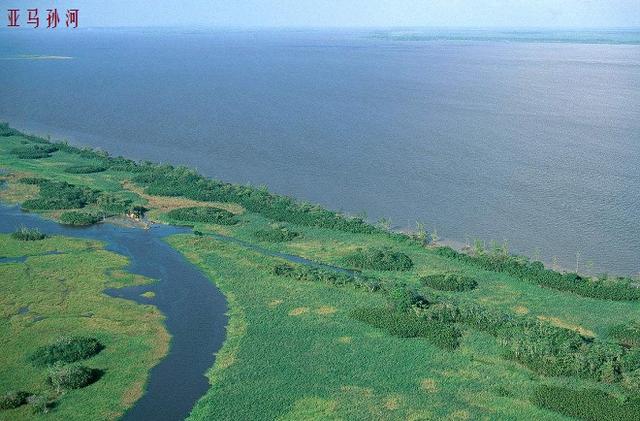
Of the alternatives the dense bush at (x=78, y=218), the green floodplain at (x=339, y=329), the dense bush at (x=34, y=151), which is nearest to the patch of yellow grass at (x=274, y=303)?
the green floodplain at (x=339, y=329)

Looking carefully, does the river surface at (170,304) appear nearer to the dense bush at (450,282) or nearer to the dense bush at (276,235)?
the dense bush at (276,235)

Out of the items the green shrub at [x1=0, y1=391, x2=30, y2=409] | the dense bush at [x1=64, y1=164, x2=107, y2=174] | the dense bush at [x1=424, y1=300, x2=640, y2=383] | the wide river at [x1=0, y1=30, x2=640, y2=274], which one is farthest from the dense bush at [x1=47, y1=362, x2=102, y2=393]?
the dense bush at [x1=64, y1=164, x2=107, y2=174]

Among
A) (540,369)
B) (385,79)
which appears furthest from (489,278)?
(385,79)

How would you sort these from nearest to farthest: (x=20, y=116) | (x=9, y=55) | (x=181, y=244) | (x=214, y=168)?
(x=181, y=244) → (x=214, y=168) → (x=20, y=116) → (x=9, y=55)

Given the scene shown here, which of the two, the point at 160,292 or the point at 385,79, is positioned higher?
the point at 385,79

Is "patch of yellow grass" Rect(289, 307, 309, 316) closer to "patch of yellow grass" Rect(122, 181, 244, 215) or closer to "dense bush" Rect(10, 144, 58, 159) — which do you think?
"patch of yellow grass" Rect(122, 181, 244, 215)

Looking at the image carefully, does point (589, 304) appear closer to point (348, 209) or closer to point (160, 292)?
point (348, 209)
